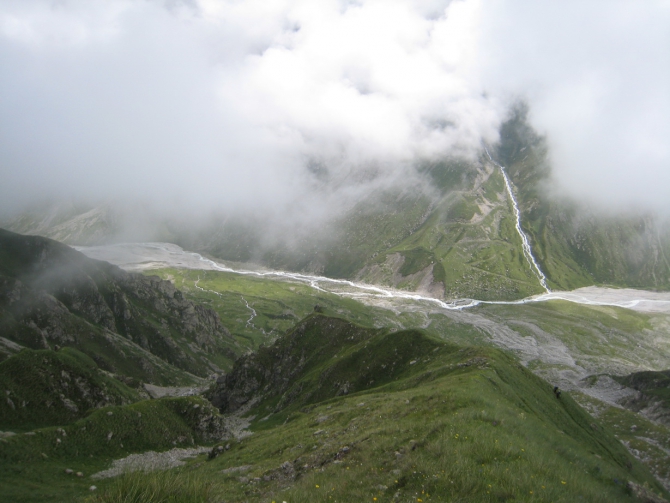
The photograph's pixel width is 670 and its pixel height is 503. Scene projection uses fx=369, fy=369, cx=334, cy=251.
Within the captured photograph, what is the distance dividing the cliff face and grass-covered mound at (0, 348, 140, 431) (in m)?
49.7

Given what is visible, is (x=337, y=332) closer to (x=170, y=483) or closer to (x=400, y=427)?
(x=400, y=427)

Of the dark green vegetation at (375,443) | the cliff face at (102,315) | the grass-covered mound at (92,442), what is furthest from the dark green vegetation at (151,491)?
the cliff face at (102,315)

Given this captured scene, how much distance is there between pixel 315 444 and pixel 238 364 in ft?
273

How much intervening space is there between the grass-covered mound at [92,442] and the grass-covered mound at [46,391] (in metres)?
12.1

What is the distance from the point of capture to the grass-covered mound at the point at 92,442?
34469 mm

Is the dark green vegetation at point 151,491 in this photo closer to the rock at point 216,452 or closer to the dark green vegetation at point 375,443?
the dark green vegetation at point 375,443

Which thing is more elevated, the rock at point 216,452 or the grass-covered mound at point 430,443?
the grass-covered mound at point 430,443

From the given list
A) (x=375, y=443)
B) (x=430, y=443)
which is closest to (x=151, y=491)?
(x=430, y=443)

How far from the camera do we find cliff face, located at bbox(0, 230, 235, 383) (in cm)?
11300

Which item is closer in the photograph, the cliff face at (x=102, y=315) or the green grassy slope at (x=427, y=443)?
the green grassy slope at (x=427, y=443)

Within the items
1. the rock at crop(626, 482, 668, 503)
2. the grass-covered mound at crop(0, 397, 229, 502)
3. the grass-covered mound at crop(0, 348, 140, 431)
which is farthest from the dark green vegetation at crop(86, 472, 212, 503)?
the grass-covered mound at crop(0, 348, 140, 431)

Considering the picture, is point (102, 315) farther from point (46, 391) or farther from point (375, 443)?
point (375, 443)

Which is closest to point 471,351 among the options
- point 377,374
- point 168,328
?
point 377,374

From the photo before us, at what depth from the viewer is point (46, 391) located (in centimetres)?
6022
